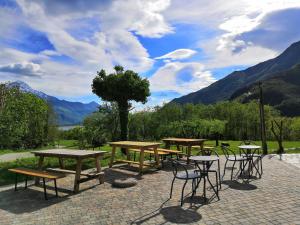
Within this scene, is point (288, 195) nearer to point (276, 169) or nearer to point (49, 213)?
point (276, 169)

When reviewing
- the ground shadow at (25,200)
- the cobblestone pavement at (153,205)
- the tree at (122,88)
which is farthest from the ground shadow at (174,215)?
the tree at (122,88)

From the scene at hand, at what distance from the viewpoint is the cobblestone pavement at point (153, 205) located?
5723mm

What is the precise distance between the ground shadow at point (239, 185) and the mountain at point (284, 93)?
10366 centimetres

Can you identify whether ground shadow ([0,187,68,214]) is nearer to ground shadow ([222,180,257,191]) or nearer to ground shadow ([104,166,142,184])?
ground shadow ([104,166,142,184])

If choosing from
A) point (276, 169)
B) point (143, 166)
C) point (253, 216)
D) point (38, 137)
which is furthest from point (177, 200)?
point (38, 137)

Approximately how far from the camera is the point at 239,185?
829 centimetres

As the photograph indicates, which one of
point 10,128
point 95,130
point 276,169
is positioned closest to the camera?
point 276,169

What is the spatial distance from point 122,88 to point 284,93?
13625 centimetres

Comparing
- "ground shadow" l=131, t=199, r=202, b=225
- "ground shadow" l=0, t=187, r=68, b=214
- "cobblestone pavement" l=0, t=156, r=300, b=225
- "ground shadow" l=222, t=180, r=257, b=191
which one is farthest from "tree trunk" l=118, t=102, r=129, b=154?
"ground shadow" l=131, t=199, r=202, b=225

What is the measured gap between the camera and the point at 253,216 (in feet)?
18.7

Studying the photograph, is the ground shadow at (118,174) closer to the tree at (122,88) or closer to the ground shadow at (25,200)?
the ground shadow at (25,200)

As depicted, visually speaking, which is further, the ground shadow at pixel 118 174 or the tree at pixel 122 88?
the tree at pixel 122 88

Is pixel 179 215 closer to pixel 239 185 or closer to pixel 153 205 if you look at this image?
pixel 153 205

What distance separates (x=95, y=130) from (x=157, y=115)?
42525mm
